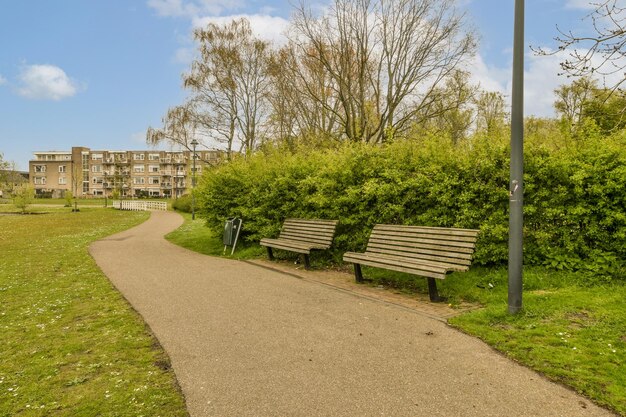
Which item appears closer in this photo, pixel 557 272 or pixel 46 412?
pixel 46 412

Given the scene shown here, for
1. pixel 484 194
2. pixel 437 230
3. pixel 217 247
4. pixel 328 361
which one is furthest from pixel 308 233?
pixel 328 361

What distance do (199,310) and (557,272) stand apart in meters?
5.12

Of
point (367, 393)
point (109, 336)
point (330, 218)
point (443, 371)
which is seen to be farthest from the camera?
point (330, 218)

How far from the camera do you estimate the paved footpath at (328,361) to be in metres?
3.18

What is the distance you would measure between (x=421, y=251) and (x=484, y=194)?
1378 millimetres

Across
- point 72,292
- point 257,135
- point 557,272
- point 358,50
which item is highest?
point 358,50

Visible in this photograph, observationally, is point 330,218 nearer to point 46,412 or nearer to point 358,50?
point 46,412

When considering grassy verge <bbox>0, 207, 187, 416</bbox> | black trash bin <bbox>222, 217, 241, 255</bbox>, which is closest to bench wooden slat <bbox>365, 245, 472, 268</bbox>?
grassy verge <bbox>0, 207, 187, 416</bbox>

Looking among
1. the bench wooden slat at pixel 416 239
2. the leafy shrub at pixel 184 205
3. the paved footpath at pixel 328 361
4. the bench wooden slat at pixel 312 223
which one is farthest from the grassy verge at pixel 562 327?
the leafy shrub at pixel 184 205

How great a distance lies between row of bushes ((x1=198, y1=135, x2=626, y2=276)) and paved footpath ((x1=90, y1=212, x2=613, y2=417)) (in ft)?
6.98

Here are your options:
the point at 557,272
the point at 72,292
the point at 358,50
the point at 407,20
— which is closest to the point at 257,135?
the point at 358,50

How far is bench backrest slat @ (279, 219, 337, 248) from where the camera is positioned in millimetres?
8789

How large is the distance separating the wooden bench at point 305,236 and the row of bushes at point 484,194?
0.35 metres

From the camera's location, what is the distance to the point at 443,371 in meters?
3.76
